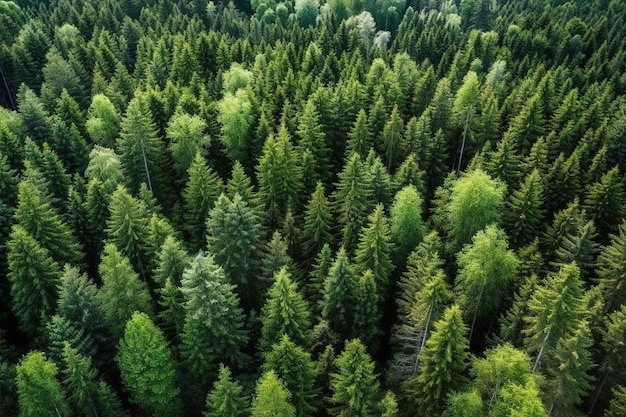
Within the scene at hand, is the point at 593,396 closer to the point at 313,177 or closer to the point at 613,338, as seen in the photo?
the point at 613,338

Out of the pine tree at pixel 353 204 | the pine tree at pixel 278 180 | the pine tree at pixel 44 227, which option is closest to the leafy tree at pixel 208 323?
the pine tree at pixel 44 227

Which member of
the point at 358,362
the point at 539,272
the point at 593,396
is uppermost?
the point at 358,362

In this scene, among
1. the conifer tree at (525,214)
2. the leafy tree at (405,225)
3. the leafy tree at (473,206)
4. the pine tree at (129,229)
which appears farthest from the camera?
the conifer tree at (525,214)

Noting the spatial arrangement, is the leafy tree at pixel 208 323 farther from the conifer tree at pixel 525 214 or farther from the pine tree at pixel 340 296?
the conifer tree at pixel 525 214

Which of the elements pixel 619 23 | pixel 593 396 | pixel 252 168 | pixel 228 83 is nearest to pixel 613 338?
pixel 593 396

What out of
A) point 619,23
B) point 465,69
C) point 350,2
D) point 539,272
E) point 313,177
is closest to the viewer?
point 539,272
